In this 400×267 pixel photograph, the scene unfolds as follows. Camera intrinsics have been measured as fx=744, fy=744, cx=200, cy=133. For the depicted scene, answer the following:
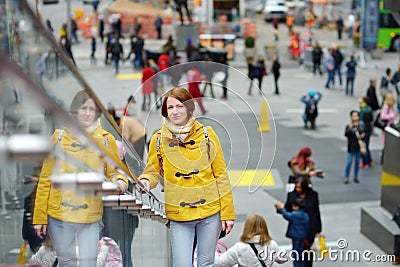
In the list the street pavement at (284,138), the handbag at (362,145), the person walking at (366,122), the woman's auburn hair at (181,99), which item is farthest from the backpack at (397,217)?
the woman's auburn hair at (181,99)

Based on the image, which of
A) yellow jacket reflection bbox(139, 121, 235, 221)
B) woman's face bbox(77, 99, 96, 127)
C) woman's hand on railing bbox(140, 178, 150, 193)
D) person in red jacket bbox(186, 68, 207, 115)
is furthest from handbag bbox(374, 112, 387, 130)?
woman's face bbox(77, 99, 96, 127)

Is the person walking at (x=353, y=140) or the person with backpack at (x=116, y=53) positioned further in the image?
the person with backpack at (x=116, y=53)

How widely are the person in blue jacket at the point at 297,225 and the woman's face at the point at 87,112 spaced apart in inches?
187

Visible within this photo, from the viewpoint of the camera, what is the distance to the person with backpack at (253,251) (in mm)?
6340

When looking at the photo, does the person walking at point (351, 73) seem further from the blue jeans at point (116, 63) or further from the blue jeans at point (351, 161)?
the blue jeans at point (351, 161)

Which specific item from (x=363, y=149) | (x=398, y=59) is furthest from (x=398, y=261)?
(x=398, y=59)

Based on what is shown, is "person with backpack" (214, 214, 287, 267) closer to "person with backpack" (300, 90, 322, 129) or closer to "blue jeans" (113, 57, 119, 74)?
"person with backpack" (300, 90, 322, 129)

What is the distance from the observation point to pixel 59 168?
9.32ft

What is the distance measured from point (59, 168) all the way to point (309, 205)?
5.83 meters

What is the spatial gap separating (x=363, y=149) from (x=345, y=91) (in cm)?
1042

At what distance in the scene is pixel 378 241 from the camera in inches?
392

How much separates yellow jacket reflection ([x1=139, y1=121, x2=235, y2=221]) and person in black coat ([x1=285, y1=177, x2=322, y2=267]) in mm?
3553

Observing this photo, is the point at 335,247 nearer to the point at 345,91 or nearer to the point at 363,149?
the point at 363,149

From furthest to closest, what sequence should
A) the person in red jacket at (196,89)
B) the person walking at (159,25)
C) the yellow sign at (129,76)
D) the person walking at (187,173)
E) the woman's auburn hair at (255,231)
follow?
the person walking at (159,25), the yellow sign at (129,76), the woman's auburn hair at (255,231), the person in red jacket at (196,89), the person walking at (187,173)
